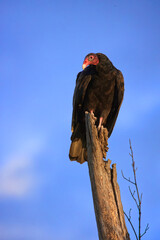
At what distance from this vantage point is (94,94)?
4.21 metres

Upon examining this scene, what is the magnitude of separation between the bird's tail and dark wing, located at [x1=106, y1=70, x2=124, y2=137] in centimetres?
66

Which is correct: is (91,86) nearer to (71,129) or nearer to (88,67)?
(88,67)

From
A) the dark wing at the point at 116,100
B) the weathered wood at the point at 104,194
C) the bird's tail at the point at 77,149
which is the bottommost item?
the weathered wood at the point at 104,194

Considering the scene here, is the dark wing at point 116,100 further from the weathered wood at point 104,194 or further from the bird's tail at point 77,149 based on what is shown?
the weathered wood at point 104,194

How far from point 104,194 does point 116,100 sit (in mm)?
2068

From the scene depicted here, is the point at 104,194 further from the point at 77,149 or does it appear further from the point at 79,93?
the point at 79,93

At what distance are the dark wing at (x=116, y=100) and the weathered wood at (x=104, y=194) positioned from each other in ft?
4.08

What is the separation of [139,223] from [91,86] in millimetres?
2457

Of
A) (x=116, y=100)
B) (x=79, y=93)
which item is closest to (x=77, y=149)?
(x=79, y=93)

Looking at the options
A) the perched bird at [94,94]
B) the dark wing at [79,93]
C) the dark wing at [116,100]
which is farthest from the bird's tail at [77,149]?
the dark wing at [116,100]

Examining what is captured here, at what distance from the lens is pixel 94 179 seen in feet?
9.36

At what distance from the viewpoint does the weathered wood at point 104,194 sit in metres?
2.51

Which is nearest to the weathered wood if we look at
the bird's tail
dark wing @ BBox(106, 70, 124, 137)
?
the bird's tail

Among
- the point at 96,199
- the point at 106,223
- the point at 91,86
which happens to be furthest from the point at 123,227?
the point at 91,86
